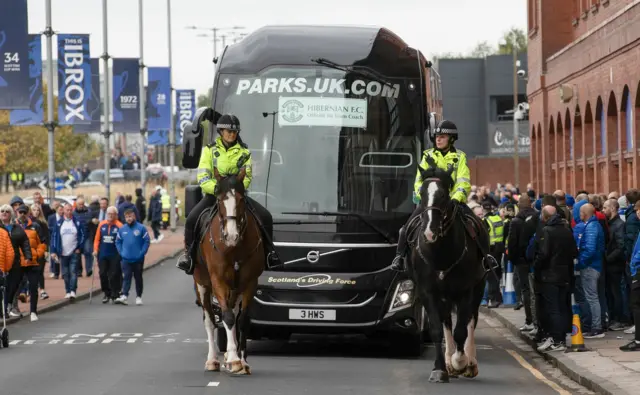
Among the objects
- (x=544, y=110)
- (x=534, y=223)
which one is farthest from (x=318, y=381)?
(x=544, y=110)

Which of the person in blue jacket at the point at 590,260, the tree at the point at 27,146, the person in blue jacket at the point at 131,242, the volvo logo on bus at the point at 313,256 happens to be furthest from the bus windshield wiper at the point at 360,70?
the tree at the point at 27,146

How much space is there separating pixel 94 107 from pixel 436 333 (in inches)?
1160

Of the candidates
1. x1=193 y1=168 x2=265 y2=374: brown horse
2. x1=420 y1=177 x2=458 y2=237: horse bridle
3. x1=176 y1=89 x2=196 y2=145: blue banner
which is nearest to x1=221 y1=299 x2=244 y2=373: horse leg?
x1=193 y1=168 x2=265 y2=374: brown horse

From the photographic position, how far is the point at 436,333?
49.3ft

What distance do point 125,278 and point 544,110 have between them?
23.4 meters

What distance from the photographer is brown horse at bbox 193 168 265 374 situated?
49.5 feet

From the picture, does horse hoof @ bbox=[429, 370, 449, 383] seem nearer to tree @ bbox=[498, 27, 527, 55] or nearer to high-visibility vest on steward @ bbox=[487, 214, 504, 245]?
high-visibility vest on steward @ bbox=[487, 214, 504, 245]

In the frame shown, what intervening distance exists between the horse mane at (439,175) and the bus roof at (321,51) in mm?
3528

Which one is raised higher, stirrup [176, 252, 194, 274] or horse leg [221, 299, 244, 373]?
stirrup [176, 252, 194, 274]

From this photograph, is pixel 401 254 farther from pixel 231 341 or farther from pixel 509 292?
pixel 509 292

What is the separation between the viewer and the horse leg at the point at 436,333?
1502cm

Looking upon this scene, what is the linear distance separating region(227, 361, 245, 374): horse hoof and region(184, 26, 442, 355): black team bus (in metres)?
1.85

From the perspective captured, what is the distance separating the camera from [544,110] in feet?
162

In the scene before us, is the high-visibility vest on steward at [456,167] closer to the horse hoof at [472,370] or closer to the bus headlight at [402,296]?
the horse hoof at [472,370]
